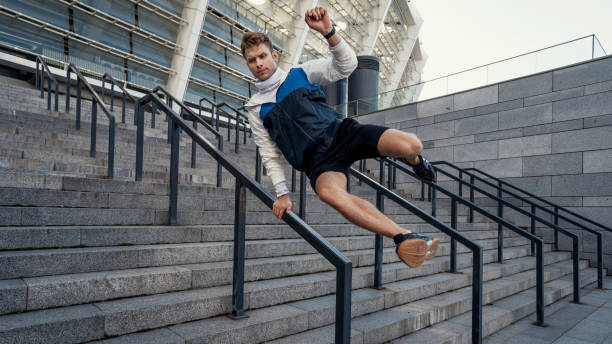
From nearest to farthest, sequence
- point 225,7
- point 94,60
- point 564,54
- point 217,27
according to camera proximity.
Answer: point 564,54
point 94,60
point 217,27
point 225,7

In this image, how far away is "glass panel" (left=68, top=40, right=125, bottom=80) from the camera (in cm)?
1634

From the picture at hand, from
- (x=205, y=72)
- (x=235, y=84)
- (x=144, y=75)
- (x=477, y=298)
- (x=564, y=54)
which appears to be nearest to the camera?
(x=477, y=298)

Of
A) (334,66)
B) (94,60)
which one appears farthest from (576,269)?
(94,60)

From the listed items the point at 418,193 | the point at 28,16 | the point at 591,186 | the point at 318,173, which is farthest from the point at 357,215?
the point at 28,16

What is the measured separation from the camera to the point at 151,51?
18.7m

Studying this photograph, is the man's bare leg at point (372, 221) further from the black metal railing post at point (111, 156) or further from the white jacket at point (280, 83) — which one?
the black metal railing post at point (111, 156)

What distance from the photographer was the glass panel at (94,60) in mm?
16344

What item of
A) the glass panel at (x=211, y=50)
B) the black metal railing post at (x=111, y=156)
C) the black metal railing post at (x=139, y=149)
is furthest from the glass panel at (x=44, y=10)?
the black metal railing post at (x=139, y=149)

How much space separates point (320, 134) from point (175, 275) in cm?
134

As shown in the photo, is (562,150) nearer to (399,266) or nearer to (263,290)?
(399,266)

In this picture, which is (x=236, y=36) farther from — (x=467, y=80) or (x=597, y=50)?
(x=597, y=50)

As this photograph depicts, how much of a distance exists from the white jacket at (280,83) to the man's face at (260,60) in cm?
4

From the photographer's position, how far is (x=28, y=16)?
47.1 ft

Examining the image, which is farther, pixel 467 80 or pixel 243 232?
pixel 467 80
